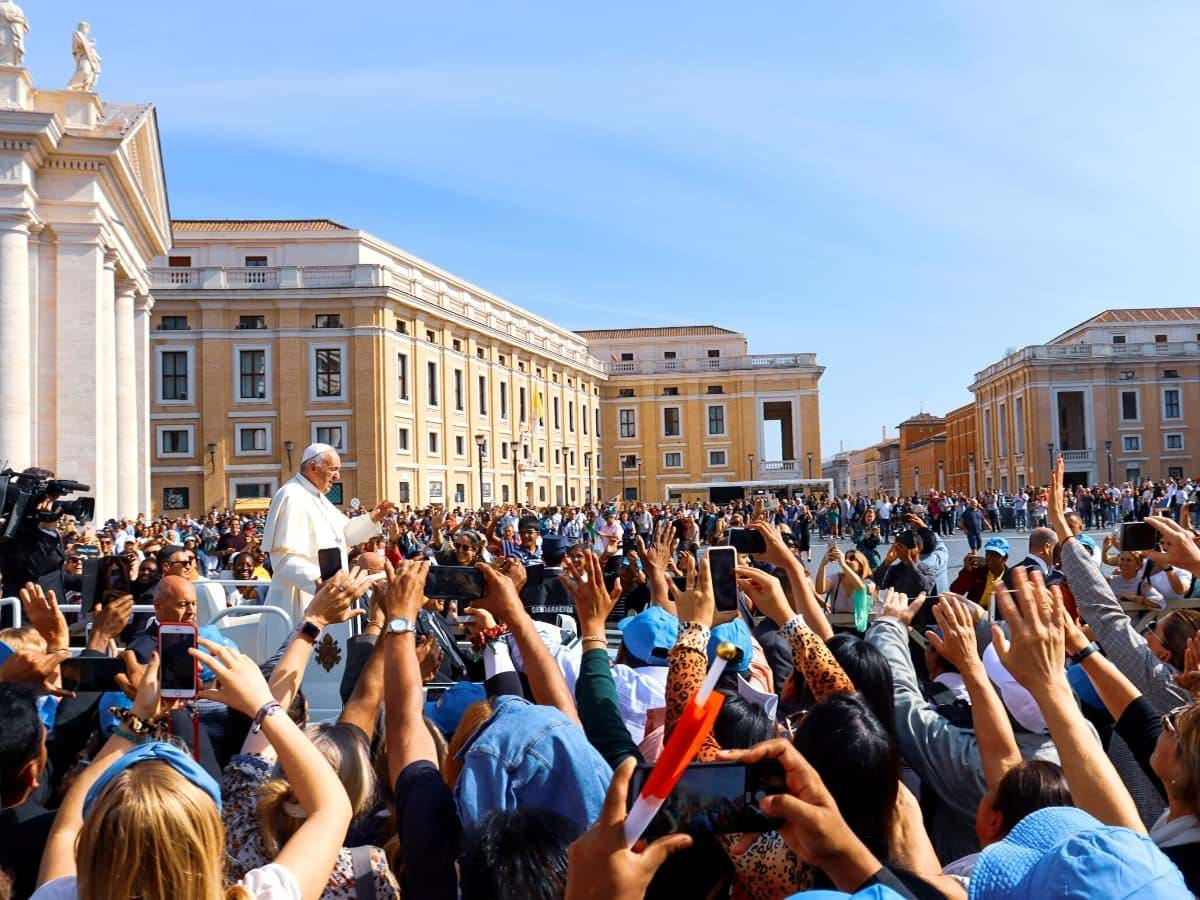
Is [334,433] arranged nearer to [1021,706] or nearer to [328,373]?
[328,373]

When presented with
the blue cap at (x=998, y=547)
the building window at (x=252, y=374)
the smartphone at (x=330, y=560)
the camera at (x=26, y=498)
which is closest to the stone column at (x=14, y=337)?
the camera at (x=26, y=498)

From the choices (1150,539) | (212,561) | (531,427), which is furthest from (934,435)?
(1150,539)

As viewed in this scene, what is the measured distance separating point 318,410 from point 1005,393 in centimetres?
4831

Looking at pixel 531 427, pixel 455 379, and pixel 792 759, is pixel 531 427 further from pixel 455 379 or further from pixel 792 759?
pixel 792 759

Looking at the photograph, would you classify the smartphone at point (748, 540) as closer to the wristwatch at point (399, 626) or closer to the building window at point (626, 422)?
the wristwatch at point (399, 626)

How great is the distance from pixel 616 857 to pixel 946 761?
1944mm

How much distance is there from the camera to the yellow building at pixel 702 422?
69.6m

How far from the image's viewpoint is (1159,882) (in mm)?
1491

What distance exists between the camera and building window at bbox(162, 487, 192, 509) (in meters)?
43.9

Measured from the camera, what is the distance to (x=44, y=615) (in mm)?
4309

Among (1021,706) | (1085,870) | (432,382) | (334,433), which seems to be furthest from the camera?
(432,382)

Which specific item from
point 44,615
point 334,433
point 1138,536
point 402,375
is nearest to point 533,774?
point 44,615

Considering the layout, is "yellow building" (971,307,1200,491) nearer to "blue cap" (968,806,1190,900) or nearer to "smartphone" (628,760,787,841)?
"blue cap" (968,806,1190,900)

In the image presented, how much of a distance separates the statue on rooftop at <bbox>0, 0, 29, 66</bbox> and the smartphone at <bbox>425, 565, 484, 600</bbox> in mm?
26249
